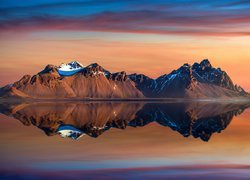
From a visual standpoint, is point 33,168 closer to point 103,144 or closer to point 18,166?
point 18,166

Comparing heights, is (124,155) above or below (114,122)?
above

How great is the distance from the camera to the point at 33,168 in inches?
1165

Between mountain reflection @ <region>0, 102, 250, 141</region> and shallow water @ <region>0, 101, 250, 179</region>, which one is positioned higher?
shallow water @ <region>0, 101, 250, 179</region>

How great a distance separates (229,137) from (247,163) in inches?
759

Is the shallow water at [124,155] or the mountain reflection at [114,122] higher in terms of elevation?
the shallow water at [124,155]

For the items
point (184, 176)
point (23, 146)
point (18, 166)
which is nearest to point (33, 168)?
point (18, 166)

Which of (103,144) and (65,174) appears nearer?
(65,174)

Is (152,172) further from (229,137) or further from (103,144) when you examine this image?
(229,137)

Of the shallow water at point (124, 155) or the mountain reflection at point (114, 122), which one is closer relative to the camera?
the shallow water at point (124, 155)

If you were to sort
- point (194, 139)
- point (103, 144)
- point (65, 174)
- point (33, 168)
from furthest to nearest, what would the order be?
point (194, 139) < point (103, 144) < point (33, 168) < point (65, 174)

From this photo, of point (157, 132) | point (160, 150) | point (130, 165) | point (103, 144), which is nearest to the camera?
point (130, 165)

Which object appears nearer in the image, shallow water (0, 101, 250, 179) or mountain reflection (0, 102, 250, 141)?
shallow water (0, 101, 250, 179)

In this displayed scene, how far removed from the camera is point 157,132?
58500mm

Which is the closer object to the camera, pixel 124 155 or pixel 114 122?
pixel 124 155
